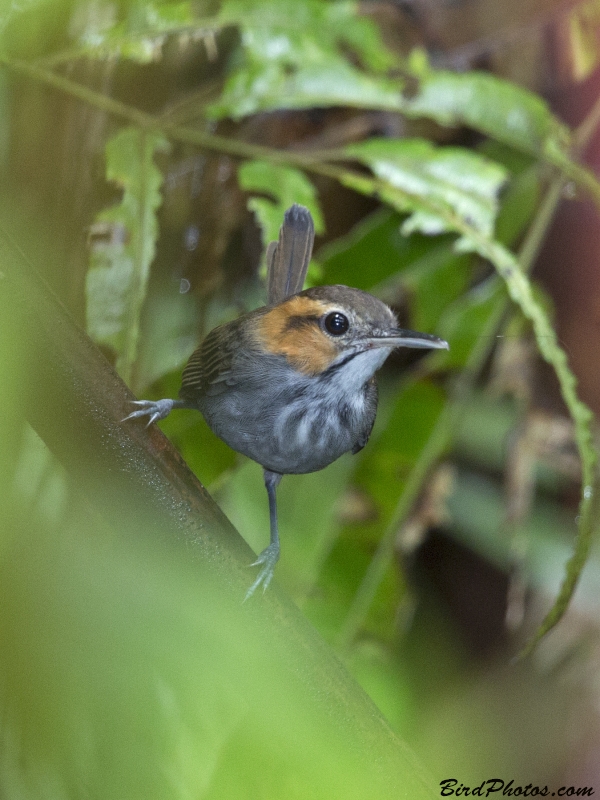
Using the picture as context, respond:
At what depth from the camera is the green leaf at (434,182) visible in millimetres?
801

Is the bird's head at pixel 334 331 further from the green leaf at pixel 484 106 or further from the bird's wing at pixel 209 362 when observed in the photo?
the green leaf at pixel 484 106

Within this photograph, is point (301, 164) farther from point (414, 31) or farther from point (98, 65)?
point (414, 31)

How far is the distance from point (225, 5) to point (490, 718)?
0.85m

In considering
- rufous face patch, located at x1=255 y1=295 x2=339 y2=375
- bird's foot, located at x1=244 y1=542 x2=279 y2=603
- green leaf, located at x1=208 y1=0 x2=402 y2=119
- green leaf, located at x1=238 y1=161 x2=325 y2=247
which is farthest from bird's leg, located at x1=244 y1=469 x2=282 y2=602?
green leaf, located at x1=208 y1=0 x2=402 y2=119

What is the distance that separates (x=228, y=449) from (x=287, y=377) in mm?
87

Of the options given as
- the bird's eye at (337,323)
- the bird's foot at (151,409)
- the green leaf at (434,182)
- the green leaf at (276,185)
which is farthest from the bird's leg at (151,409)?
the green leaf at (434,182)

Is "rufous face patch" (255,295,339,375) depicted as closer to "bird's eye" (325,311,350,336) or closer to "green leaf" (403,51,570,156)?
"bird's eye" (325,311,350,336)

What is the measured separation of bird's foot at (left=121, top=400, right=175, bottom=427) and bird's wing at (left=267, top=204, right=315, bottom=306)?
0.14 metres

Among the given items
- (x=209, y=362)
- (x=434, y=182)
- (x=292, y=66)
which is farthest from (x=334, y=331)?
(x=292, y=66)

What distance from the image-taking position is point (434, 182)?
81cm

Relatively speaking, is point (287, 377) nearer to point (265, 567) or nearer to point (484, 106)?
point (265, 567)

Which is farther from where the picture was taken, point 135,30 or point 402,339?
point 135,30

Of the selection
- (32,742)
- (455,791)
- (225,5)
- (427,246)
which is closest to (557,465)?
(427,246)

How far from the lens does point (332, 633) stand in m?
0.76
